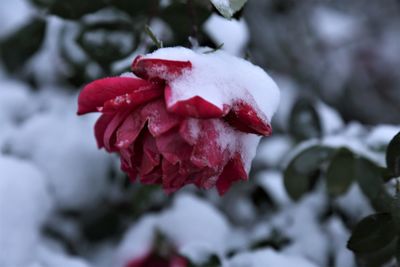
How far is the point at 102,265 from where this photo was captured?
4.35ft

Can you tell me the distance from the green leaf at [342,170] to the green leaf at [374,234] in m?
0.19

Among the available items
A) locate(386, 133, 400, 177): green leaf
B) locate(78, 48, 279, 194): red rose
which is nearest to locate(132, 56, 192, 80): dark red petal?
locate(78, 48, 279, 194): red rose

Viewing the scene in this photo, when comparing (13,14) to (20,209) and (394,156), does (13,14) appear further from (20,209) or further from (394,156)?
(394,156)

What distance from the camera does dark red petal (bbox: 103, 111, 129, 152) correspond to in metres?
0.73

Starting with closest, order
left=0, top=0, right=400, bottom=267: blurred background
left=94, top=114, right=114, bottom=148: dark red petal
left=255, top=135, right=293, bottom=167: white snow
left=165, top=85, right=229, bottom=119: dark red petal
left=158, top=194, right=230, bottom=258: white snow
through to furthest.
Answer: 1. left=165, top=85, right=229, bottom=119: dark red petal
2. left=94, top=114, right=114, bottom=148: dark red petal
3. left=0, top=0, right=400, bottom=267: blurred background
4. left=158, top=194, right=230, bottom=258: white snow
5. left=255, top=135, right=293, bottom=167: white snow

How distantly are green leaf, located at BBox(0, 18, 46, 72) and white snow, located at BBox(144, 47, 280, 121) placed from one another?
0.67 meters

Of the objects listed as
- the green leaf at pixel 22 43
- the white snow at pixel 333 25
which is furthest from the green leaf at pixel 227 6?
the white snow at pixel 333 25

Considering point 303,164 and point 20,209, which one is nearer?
point 303,164

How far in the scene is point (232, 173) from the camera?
747 millimetres

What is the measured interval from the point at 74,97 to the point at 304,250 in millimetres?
638

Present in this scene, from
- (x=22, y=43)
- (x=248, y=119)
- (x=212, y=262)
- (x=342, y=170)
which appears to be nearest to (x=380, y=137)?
(x=342, y=170)

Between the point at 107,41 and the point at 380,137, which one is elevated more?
the point at 107,41

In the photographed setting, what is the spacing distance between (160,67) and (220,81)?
74 mm

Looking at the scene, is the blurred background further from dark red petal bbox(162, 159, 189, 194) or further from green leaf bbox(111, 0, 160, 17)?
dark red petal bbox(162, 159, 189, 194)
